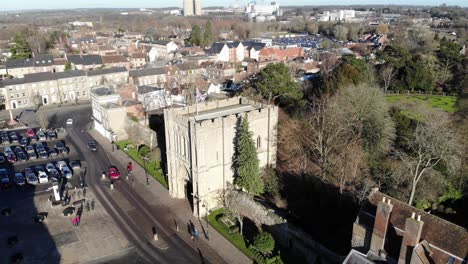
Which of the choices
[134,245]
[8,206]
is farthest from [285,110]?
[8,206]

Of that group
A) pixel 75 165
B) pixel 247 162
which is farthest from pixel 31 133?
pixel 247 162

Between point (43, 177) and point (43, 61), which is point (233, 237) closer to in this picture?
point (43, 177)

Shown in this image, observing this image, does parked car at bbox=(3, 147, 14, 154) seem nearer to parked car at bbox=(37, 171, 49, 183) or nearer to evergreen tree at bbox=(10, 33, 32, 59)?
parked car at bbox=(37, 171, 49, 183)

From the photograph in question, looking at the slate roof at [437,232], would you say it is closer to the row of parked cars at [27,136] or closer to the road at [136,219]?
the road at [136,219]

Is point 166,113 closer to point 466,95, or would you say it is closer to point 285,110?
point 285,110

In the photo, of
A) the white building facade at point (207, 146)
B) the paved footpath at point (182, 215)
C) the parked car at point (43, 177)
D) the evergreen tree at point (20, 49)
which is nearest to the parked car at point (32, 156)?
the parked car at point (43, 177)

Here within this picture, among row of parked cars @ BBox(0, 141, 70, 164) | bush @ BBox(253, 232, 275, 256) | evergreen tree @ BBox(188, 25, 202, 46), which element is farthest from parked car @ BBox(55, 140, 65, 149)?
evergreen tree @ BBox(188, 25, 202, 46)
